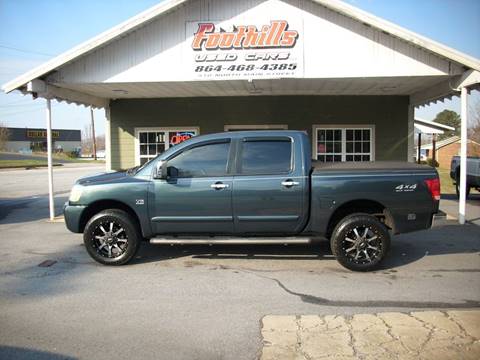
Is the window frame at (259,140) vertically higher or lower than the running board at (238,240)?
higher

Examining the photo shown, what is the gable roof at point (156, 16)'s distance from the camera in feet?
30.2

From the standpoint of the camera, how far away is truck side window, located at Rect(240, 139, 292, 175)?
250 inches

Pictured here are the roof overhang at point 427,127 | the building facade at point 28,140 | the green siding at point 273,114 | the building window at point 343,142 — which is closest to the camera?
the green siding at point 273,114

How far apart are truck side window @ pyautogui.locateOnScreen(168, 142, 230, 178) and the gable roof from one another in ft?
15.5

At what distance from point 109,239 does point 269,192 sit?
2501 mm

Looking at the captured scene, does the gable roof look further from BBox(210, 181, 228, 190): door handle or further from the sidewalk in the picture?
the sidewalk

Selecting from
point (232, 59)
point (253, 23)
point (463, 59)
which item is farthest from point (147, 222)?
point (463, 59)

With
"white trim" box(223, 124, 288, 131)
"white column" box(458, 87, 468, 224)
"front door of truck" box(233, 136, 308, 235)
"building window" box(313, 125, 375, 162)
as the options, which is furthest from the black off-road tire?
"building window" box(313, 125, 375, 162)

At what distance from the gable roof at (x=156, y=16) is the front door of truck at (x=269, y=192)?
4.51m

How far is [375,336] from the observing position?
4.08m

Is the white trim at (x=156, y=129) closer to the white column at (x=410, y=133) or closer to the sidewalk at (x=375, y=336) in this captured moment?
the white column at (x=410, y=133)

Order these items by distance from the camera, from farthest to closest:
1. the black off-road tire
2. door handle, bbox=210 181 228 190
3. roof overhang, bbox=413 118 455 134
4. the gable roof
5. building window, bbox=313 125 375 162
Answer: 1. roof overhang, bbox=413 118 455 134
2. building window, bbox=313 125 375 162
3. the gable roof
4. the black off-road tire
5. door handle, bbox=210 181 228 190

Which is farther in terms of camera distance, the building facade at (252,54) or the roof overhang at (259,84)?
the building facade at (252,54)

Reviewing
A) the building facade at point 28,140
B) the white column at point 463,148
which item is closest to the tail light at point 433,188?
the white column at point 463,148
